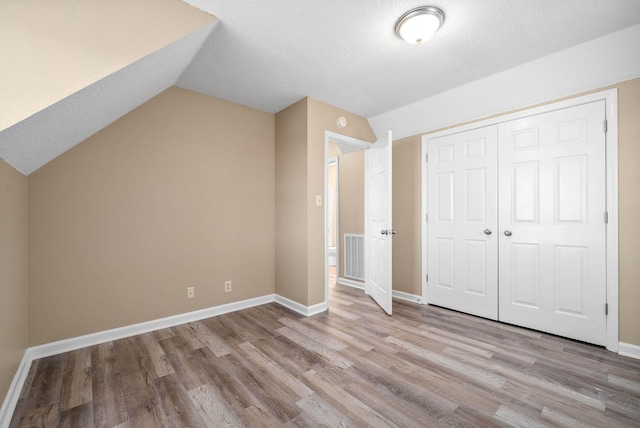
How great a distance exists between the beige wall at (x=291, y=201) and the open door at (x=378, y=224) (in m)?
0.95

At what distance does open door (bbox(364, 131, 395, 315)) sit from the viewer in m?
3.15

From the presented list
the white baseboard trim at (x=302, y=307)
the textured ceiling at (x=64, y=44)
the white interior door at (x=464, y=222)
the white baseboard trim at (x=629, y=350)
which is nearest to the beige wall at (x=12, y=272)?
the textured ceiling at (x=64, y=44)

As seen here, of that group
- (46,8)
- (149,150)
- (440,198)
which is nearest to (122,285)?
(149,150)

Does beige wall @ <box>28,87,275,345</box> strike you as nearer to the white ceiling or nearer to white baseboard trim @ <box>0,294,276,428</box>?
white baseboard trim @ <box>0,294,276,428</box>

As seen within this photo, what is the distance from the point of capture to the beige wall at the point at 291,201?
321 cm

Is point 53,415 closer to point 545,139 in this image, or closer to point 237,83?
point 237,83

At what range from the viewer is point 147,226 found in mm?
2697

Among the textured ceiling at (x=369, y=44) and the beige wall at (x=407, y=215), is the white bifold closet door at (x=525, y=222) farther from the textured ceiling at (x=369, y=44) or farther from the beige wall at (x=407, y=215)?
the textured ceiling at (x=369, y=44)

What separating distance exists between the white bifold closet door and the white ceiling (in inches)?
28.0

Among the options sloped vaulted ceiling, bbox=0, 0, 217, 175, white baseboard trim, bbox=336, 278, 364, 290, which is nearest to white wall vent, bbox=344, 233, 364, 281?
white baseboard trim, bbox=336, 278, 364, 290

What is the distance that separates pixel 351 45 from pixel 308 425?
102 inches

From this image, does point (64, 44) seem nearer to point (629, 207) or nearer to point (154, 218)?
point (154, 218)

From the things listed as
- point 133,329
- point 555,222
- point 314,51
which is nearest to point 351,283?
point 555,222

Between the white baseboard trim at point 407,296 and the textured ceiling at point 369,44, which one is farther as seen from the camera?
the white baseboard trim at point 407,296
